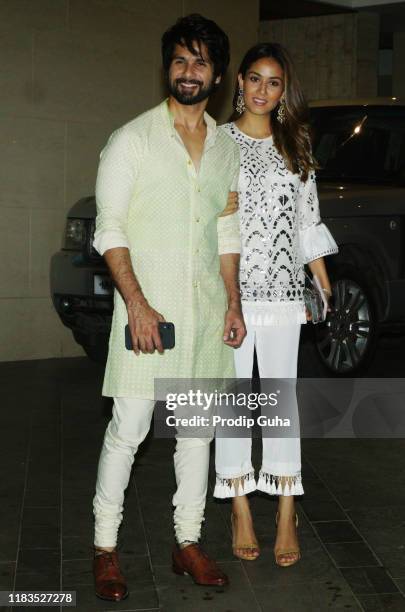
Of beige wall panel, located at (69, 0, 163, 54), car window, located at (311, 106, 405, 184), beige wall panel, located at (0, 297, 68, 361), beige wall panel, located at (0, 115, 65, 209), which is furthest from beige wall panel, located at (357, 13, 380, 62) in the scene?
beige wall panel, located at (0, 297, 68, 361)

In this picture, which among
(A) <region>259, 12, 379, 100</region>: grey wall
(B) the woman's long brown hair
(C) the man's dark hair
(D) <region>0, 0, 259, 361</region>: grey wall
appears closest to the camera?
(C) the man's dark hair

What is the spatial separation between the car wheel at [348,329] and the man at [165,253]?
161 inches

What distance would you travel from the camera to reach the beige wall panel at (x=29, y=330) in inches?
363

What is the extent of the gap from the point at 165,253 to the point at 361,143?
4.95 meters

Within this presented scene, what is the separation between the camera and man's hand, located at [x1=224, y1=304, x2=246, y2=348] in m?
4.03

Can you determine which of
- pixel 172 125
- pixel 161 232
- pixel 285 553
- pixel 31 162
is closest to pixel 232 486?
pixel 285 553

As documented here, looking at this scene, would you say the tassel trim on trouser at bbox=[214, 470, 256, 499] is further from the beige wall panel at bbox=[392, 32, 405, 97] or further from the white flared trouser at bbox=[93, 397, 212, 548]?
the beige wall panel at bbox=[392, 32, 405, 97]

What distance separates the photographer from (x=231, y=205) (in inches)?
161

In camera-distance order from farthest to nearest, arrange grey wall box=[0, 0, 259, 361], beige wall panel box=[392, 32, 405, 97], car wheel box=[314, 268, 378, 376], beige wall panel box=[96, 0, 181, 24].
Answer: beige wall panel box=[392, 32, 405, 97] < beige wall panel box=[96, 0, 181, 24] < grey wall box=[0, 0, 259, 361] < car wheel box=[314, 268, 378, 376]

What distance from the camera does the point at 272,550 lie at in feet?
14.7

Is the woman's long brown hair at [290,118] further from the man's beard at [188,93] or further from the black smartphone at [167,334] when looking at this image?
the black smartphone at [167,334]

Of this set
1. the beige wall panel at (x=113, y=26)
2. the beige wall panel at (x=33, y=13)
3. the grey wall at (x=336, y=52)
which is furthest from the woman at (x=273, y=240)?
the grey wall at (x=336, y=52)

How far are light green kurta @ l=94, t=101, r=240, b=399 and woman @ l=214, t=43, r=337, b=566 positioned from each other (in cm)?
35

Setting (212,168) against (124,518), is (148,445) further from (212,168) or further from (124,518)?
(212,168)
